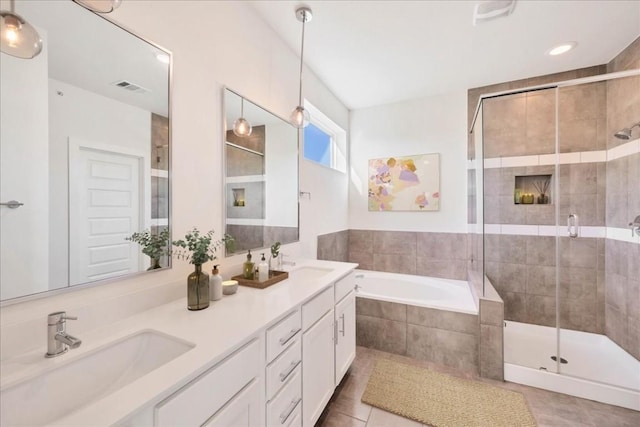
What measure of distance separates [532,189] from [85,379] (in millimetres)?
3722

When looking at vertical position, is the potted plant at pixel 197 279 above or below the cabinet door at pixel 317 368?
above

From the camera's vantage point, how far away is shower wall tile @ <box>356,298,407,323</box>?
2.47 meters

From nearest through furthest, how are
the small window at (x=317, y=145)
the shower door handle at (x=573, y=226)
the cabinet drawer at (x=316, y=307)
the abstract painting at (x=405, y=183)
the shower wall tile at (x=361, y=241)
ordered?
the cabinet drawer at (x=316, y=307)
the shower door handle at (x=573, y=226)
the small window at (x=317, y=145)
the abstract painting at (x=405, y=183)
the shower wall tile at (x=361, y=241)

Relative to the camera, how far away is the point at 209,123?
4.98 feet

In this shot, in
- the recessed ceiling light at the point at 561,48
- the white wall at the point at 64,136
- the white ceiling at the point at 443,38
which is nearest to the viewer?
the white wall at the point at 64,136

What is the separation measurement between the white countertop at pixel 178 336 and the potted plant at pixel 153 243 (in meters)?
0.23

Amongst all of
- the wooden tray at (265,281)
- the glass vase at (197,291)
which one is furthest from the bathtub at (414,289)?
the glass vase at (197,291)

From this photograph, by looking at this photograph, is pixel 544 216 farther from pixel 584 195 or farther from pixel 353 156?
pixel 353 156

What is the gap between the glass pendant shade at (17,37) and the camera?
2.38 feet

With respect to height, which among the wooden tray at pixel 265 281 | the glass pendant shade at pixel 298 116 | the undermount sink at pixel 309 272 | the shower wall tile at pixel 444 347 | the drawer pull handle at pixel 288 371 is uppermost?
the glass pendant shade at pixel 298 116

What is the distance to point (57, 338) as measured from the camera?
0.82 meters

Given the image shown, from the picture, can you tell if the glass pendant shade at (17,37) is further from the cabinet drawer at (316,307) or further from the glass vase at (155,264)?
the cabinet drawer at (316,307)

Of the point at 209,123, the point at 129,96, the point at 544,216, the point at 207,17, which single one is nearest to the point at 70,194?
the point at 129,96

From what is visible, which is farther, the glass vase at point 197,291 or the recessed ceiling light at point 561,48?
the recessed ceiling light at point 561,48
